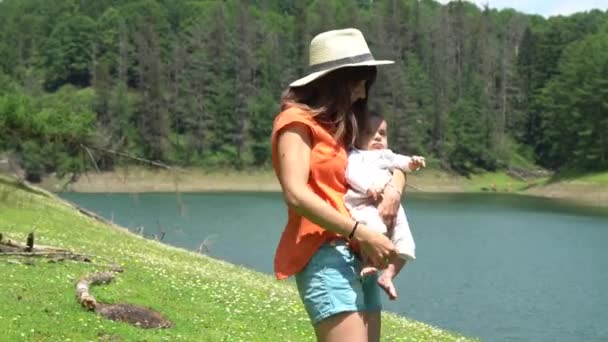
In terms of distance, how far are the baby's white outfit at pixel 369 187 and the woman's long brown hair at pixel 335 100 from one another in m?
0.17

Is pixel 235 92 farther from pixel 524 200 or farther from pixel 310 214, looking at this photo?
pixel 310 214

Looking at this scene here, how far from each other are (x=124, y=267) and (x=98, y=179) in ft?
284

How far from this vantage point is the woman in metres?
5.41

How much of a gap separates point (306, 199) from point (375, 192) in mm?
461

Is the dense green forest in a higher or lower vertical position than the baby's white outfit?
lower

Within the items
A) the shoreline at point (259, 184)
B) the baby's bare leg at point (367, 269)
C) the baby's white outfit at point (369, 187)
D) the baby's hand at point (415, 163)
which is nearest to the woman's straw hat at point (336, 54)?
the baby's white outfit at point (369, 187)

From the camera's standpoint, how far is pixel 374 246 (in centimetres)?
539

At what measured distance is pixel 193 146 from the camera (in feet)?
451

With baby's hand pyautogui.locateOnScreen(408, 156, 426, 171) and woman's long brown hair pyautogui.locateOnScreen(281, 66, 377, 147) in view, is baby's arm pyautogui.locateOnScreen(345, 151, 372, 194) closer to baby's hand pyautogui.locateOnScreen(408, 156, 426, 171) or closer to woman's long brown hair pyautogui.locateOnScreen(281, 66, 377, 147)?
woman's long brown hair pyautogui.locateOnScreen(281, 66, 377, 147)

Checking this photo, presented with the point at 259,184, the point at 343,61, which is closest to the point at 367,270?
the point at 343,61

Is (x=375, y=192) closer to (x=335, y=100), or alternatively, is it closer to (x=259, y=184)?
(x=335, y=100)

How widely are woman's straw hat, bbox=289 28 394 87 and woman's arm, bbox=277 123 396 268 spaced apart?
409mm

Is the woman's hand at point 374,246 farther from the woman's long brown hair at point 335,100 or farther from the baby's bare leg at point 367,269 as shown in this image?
the woman's long brown hair at point 335,100

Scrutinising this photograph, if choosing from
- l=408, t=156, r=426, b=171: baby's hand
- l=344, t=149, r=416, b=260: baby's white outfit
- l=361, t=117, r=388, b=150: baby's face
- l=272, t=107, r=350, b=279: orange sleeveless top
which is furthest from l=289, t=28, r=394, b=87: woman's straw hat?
l=408, t=156, r=426, b=171: baby's hand
